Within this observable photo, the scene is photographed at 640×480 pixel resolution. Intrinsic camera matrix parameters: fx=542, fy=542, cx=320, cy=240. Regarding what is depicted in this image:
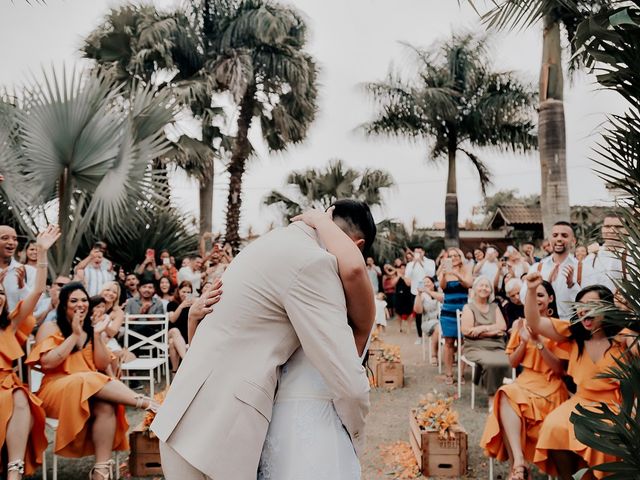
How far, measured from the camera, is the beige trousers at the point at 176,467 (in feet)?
5.87

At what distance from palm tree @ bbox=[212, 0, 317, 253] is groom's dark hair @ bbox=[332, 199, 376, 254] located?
13.6 metres

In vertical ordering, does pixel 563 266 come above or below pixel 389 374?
above

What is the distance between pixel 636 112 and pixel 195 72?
14.7 meters

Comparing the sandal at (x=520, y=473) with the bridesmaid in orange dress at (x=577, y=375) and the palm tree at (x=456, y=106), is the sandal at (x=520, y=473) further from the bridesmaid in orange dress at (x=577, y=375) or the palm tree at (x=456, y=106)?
the palm tree at (x=456, y=106)

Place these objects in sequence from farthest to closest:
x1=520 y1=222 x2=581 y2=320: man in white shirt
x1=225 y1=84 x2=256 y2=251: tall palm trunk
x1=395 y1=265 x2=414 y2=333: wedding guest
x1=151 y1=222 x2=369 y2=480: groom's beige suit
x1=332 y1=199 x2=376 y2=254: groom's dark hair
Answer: x1=225 y1=84 x2=256 y2=251: tall palm trunk, x1=395 y1=265 x2=414 y2=333: wedding guest, x1=520 y1=222 x2=581 y2=320: man in white shirt, x1=332 y1=199 x2=376 y2=254: groom's dark hair, x1=151 y1=222 x2=369 y2=480: groom's beige suit

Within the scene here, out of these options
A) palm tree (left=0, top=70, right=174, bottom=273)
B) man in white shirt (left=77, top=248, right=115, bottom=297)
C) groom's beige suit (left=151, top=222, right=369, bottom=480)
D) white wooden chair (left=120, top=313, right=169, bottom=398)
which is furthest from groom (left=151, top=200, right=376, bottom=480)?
palm tree (left=0, top=70, right=174, bottom=273)

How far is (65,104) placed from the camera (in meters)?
7.93

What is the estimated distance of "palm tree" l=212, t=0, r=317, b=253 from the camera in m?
15.0

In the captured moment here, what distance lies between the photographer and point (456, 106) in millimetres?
19781

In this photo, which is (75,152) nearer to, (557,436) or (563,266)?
(563,266)

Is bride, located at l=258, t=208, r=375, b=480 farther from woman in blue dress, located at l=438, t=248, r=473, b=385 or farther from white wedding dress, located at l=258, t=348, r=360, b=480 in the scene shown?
woman in blue dress, located at l=438, t=248, r=473, b=385

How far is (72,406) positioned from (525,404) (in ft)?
11.2

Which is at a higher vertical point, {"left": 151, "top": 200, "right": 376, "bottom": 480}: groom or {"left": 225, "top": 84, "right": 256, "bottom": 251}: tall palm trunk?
{"left": 225, "top": 84, "right": 256, "bottom": 251}: tall palm trunk

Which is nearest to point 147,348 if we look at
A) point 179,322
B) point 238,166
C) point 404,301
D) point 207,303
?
point 179,322
